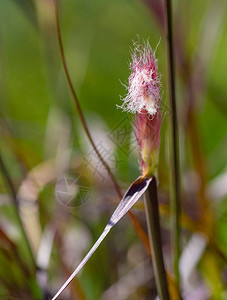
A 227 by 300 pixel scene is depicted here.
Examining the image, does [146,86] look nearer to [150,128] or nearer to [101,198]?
[150,128]

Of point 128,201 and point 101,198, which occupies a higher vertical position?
point 101,198

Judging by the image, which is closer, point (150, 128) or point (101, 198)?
point (150, 128)

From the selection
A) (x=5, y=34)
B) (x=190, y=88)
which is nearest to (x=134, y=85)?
(x=190, y=88)

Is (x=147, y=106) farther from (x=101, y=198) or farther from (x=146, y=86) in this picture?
(x=101, y=198)

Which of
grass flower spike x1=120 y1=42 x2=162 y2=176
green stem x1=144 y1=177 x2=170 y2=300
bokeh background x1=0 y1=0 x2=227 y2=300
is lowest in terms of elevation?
green stem x1=144 y1=177 x2=170 y2=300

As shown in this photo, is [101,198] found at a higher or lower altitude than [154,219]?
higher

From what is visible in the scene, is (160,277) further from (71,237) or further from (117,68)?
(117,68)

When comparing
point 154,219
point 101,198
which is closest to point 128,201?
point 154,219

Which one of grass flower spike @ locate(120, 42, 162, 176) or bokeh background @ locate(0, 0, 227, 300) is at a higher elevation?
bokeh background @ locate(0, 0, 227, 300)

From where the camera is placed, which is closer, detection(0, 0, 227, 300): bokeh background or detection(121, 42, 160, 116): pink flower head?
detection(121, 42, 160, 116): pink flower head
